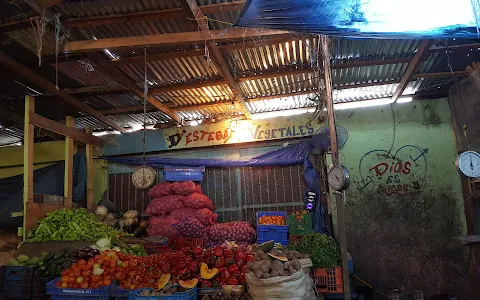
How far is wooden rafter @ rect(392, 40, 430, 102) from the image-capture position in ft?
20.8

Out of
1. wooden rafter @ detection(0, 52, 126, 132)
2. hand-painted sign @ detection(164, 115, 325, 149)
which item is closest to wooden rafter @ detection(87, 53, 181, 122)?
hand-painted sign @ detection(164, 115, 325, 149)

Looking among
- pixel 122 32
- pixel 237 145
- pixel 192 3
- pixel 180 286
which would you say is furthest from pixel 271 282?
pixel 237 145

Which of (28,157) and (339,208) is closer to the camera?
(339,208)

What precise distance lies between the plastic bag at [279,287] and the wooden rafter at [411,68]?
4.32 metres

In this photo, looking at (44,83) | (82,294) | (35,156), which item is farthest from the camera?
(35,156)

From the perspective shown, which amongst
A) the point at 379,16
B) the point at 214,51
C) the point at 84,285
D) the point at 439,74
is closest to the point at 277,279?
the point at 84,285

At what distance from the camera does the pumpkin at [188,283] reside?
16.5 ft

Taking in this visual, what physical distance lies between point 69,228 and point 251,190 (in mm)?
4120

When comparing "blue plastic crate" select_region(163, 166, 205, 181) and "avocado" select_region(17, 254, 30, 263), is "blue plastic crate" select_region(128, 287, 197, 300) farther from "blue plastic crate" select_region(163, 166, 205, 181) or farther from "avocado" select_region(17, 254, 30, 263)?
"blue plastic crate" select_region(163, 166, 205, 181)

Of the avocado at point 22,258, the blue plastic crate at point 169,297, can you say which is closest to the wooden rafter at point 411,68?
the blue plastic crate at point 169,297

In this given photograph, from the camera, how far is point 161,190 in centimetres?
898

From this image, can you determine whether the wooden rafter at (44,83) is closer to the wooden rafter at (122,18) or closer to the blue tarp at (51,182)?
the wooden rafter at (122,18)

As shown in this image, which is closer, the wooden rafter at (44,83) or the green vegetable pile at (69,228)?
the wooden rafter at (44,83)

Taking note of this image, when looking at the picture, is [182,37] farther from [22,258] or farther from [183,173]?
[22,258]
